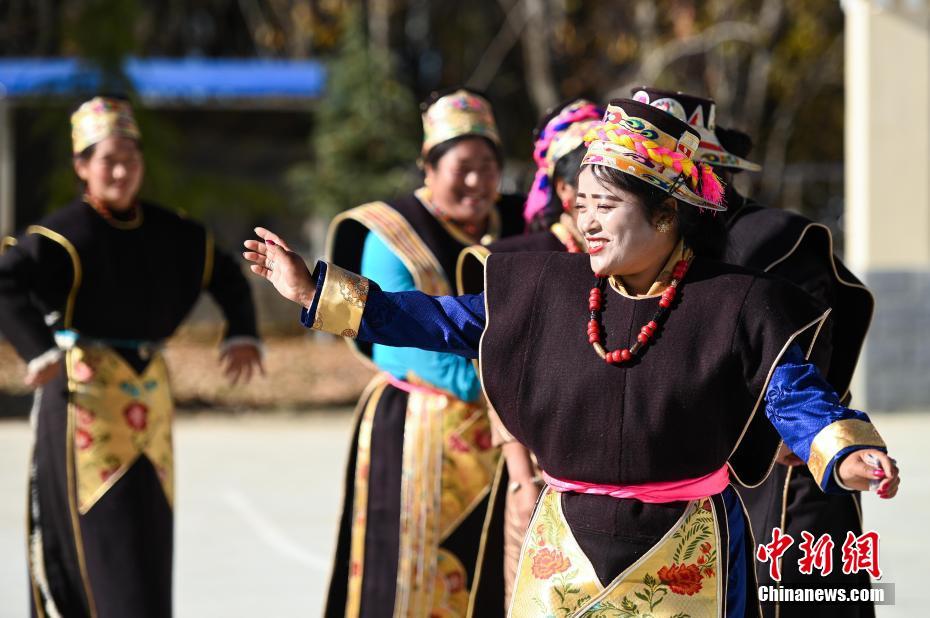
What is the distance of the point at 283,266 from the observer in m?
3.04

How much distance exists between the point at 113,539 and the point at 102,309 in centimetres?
78

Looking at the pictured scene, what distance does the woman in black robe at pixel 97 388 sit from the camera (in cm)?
486

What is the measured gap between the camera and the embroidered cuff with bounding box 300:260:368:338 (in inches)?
120

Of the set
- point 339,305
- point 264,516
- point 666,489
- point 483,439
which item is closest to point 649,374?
point 666,489

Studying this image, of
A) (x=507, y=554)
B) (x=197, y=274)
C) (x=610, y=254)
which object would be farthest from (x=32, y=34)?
(x=610, y=254)

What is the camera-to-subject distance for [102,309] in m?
4.93

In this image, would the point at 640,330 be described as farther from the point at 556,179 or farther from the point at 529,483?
the point at 556,179

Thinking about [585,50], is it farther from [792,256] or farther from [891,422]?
[792,256]

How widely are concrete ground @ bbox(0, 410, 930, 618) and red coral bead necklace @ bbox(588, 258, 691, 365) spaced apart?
3301 mm

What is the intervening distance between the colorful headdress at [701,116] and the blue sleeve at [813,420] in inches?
46.2

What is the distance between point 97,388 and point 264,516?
334cm

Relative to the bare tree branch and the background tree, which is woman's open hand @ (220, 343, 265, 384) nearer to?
the background tree

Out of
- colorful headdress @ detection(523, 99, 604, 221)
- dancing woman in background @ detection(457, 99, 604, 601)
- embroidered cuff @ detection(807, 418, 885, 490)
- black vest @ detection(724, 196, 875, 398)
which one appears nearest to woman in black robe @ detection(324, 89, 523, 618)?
dancing woman in background @ detection(457, 99, 604, 601)

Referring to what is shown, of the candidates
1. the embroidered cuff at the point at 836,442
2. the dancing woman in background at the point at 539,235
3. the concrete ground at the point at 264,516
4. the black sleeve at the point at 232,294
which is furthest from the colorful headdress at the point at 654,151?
the concrete ground at the point at 264,516
